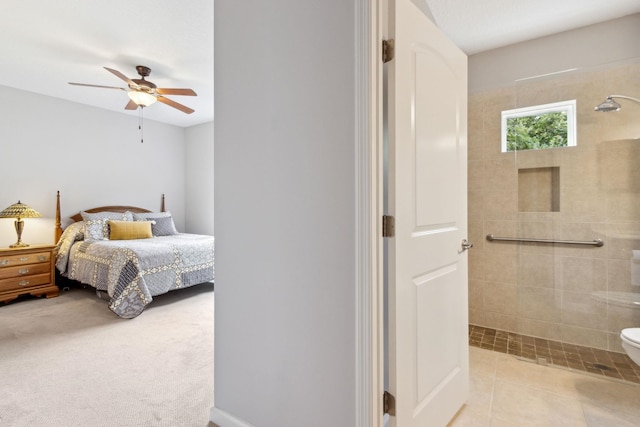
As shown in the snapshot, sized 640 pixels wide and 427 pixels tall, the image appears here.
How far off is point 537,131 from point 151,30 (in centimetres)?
329

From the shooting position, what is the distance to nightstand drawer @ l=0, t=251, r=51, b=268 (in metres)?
3.55

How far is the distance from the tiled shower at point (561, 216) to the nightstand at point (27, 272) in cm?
484

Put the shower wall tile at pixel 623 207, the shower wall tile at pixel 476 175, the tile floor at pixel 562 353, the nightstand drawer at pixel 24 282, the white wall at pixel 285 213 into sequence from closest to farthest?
the white wall at pixel 285 213 → the tile floor at pixel 562 353 → the shower wall tile at pixel 623 207 → the shower wall tile at pixel 476 175 → the nightstand drawer at pixel 24 282

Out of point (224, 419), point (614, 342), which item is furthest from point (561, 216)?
point (224, 419)

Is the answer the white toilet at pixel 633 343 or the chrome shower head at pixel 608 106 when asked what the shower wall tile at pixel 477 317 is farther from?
the chrome shower head at pixel 608 106

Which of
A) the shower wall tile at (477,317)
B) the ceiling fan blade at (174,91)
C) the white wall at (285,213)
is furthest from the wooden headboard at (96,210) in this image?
the shower wall tile at (477,317)

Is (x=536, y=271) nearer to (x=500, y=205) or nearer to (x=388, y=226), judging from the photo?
(x=500, y=205)

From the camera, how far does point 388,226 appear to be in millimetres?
1250

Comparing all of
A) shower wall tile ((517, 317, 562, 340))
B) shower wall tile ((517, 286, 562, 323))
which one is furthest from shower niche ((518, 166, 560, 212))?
shower wall tile ((517, 317, 562, 340))

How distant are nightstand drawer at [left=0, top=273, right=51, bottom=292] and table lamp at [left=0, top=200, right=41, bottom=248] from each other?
0.42 metres

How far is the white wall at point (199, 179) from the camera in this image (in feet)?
18.4

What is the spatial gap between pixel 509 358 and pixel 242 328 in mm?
2025

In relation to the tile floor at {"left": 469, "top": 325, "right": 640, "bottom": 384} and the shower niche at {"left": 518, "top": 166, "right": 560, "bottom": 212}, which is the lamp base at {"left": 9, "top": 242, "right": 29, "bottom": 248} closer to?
the tile floor at {"left": 469, "top": 325, "right": 640, "bottom": 384}

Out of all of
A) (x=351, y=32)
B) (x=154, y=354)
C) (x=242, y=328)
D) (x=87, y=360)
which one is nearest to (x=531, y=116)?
(x=351, y=32)
